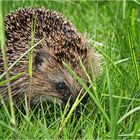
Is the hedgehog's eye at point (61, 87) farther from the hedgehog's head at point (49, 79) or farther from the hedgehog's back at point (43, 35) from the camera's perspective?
the hedgehog's back at point (43, 35)

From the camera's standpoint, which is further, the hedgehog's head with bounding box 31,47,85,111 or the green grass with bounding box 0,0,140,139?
the hedgehog's head with bounding box 31,47,85,111

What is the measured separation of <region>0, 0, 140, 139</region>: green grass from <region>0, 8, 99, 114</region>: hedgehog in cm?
14

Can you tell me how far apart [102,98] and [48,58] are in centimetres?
71

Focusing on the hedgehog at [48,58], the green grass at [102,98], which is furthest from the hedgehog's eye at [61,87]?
the green grass at [102,98]

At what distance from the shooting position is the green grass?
364 cm

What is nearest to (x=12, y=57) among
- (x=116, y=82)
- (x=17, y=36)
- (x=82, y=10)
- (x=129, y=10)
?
(x=17, y=36)

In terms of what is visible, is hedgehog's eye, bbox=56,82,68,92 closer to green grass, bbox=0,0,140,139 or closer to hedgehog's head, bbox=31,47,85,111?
hedgehog's head, bbox=31,47,85,111

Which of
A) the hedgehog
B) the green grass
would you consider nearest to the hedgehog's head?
the hedgehog

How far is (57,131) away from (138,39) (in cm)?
226

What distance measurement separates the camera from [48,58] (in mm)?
4996

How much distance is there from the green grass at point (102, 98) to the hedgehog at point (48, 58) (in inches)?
5.4

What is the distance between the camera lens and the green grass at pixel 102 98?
3.64 m

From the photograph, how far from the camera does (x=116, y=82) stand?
15.9ft

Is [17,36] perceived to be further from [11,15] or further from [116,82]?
[116,82]
